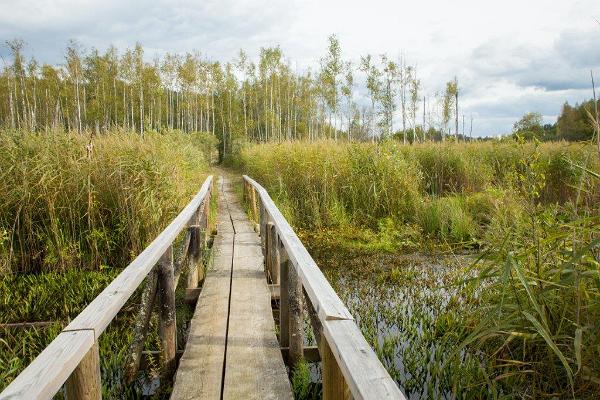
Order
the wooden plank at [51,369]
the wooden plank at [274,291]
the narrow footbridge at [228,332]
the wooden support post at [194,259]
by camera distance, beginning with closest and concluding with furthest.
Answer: the wooden plank at [51,369] → the narrow footbridge at [228,332] → the wooden plank at [274,291] → the wooden support post at [194,259]

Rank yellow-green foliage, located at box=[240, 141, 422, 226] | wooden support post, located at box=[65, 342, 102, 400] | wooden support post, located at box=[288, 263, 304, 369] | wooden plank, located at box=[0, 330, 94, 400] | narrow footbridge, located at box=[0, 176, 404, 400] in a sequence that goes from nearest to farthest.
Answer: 1. wooden plank, located at box=[0, 330, 94, 400]
2. narrow footbridge, located at box=[0, 176, 404, 400]
3. wooden support post, located at box=[65, 342, 102, 400]
4. wooden support post, located at box=[288, 263, 304, 369]
5. yellow-green foliage, located at box=[240, 141, 422, 226]

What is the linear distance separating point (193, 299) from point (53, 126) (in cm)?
390

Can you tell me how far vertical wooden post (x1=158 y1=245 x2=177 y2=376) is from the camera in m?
3.47

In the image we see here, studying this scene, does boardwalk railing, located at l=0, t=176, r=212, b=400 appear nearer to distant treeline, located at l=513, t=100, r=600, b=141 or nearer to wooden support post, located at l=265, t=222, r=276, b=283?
wooden support post, located at l=265, t=222, r=276, b=283

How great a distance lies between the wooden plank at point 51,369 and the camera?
3.88 feet

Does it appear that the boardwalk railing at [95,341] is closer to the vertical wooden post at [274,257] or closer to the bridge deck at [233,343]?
the bridge deck at [233,343]

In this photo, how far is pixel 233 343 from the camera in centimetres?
339

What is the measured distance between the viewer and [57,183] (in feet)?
20.5

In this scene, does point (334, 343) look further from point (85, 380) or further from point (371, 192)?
point (371, 192)

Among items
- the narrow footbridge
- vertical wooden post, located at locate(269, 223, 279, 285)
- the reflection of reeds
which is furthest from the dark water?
vertical wooden post, located at locate(269, 223, 279, 285)

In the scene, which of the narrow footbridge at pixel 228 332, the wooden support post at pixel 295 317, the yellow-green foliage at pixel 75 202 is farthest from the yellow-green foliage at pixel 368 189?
the wooden support post at pixel 295 317

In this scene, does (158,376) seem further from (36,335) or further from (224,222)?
(224,222)

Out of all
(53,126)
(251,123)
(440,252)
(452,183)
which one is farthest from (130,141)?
(251,123)

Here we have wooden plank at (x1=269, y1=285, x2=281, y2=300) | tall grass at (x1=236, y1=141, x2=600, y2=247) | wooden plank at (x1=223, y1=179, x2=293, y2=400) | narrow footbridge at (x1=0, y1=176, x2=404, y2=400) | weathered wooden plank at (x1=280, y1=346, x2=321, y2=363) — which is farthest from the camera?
tall grass at (x1=236, y1=141, x2=600, y2=247)
